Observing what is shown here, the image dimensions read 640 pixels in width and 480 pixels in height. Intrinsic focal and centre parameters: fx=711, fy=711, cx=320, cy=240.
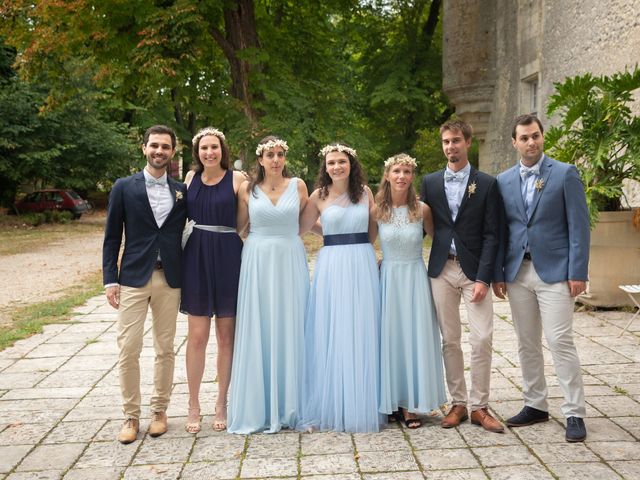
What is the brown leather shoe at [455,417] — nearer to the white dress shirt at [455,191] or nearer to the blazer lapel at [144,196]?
the white dress shirt at [455,191]

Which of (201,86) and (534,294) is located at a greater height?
(201,86)

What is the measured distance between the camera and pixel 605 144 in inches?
340

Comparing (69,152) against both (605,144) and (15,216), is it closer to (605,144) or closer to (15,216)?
(15,216)

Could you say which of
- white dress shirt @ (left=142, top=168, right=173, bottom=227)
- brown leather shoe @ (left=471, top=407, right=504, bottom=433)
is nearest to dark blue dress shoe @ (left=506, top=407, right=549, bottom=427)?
brown leather shoe @ (left=471, top=407, right=504, bottom=433)

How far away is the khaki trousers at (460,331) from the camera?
16.4ft

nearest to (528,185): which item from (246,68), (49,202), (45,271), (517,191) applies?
(517,191)

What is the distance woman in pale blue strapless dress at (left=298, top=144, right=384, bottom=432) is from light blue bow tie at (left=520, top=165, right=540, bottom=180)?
1.11 m

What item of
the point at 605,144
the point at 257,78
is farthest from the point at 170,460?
the point at 257,78

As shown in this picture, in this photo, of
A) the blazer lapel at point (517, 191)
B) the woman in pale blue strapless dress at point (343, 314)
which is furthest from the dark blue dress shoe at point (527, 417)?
the blazer lapel at point (517, 191)

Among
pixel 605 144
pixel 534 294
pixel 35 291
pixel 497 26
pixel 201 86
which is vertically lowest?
pixel 35 291

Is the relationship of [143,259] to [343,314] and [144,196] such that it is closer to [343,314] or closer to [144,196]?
[144,196]

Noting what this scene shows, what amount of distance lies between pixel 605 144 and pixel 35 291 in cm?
978

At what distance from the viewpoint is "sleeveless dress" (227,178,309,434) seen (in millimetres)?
5086

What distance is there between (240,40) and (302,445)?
44.2ft
